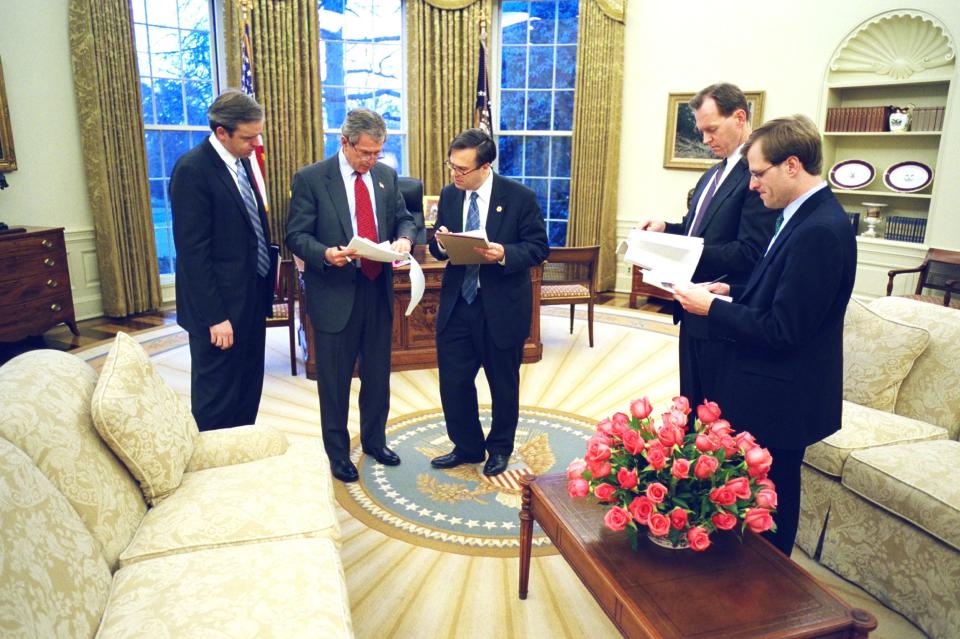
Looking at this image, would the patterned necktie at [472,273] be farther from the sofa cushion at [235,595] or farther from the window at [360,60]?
the window at [360,60]

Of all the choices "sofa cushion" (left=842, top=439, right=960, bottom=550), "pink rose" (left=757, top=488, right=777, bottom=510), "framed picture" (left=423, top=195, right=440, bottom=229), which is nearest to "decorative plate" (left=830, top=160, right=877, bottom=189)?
"framed picture" (left=423, top=195, right=440, bottom=229)

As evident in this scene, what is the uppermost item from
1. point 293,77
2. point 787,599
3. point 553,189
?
point 293,77

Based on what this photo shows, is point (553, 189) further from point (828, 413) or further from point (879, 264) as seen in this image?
point (828, 413)

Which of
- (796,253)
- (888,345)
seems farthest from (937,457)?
(796,253)

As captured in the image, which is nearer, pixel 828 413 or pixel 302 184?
pixel 828 413

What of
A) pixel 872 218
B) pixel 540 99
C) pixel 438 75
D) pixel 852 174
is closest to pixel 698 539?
pixel 872 218

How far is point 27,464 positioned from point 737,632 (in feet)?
5.12

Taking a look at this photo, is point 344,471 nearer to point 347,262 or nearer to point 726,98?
point 347,262

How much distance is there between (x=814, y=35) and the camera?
6129 millimetres

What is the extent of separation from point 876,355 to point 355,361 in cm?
222

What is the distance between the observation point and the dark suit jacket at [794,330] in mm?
1830

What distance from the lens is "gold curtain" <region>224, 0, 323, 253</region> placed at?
626 centimetres

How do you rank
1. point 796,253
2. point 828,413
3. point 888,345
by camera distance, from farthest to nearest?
point 888,345 → point 828,413 → point 796,253

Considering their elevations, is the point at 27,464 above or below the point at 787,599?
above
